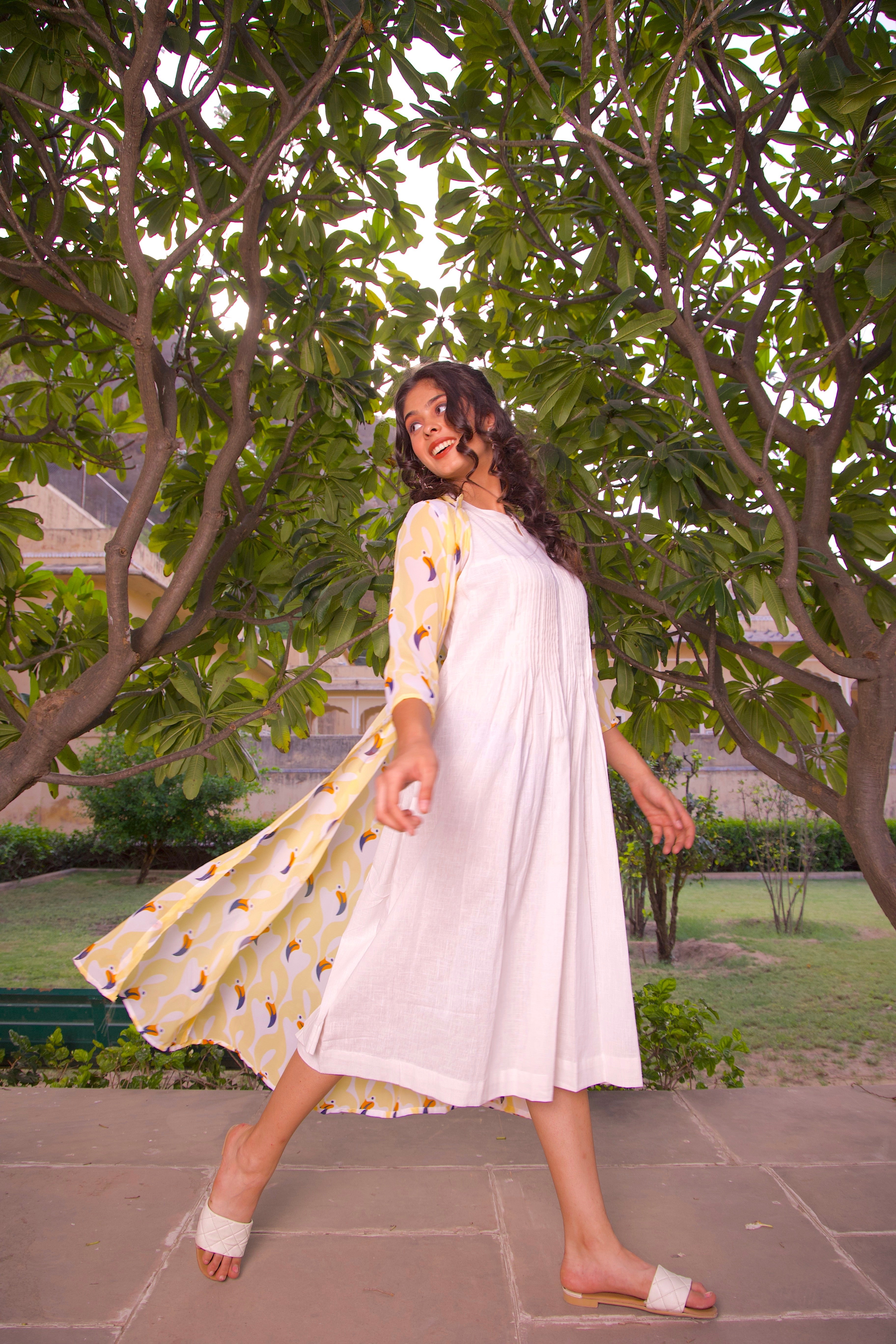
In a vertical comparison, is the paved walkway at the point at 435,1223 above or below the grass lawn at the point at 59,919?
above

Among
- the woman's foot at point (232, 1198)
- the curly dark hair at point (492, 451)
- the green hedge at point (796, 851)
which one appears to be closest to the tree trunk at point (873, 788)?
the curly dark hair at point (492, 451)

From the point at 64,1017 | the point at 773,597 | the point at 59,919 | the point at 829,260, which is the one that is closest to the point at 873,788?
the point at 773,597

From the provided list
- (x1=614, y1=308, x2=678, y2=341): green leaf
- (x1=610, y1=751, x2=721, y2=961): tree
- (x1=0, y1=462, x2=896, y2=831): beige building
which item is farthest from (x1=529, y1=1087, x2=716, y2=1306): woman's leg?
(x1=0, y1=462, x2=896, y2=831): beige building

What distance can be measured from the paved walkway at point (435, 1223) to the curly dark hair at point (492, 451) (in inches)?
47.6

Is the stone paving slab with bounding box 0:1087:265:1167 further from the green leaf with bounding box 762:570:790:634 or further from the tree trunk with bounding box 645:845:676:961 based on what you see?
the tree trunk with bounding box 645:845:676:961

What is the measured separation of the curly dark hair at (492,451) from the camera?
5.51 feet

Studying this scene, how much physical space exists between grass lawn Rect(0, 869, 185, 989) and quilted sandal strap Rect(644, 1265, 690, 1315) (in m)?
4.15

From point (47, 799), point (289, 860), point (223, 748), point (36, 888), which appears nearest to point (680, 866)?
point (223, 748)

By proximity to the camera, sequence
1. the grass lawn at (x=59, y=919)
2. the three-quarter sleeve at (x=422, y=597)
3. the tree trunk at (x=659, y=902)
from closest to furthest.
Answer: the three-quarter sleeve at (x=422, y=597), the grass lawn at (x=59, y=919), the tree trunk at (x=659, y=902)

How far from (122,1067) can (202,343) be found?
2177 millimetres

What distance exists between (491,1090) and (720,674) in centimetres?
123

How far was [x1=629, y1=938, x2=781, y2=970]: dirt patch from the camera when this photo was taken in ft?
20.7

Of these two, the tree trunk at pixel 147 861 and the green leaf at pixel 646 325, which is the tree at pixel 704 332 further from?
the tree trunk at pixel 147 861

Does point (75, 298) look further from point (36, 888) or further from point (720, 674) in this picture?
point (36, 888)
